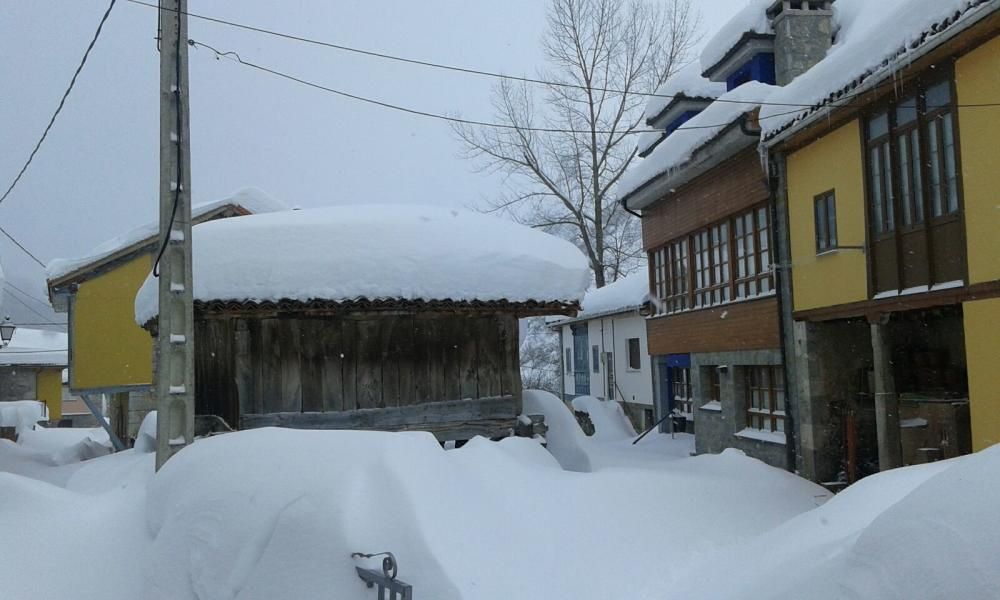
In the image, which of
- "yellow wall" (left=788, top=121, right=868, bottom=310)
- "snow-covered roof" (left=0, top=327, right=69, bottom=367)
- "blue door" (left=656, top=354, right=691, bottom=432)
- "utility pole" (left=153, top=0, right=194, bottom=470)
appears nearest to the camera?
"utility pole" (left=153, top=0, right=194, bottom=470)

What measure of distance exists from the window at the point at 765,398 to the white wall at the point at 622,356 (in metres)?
7.89

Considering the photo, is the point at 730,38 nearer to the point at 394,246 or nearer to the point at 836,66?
the point at 836,66

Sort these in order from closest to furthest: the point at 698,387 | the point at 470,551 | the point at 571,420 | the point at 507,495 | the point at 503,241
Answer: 1. the point at 470,551
2. the point at 507,495
3. the point at 503,241
4. the point at 571,420
5. the point at 698,387

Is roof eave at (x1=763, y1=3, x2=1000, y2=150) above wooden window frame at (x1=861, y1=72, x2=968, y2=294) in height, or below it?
above

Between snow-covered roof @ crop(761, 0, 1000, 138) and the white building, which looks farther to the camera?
the white building

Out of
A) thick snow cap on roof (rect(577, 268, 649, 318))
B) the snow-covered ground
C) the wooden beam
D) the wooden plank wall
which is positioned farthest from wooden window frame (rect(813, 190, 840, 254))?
thick snow cap on roof (rect(577, 268, 649, 318))

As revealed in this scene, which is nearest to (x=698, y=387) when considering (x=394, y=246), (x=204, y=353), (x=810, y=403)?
(x=810, y=403)

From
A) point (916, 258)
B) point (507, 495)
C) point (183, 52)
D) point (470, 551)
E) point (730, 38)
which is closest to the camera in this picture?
point (470, 551)

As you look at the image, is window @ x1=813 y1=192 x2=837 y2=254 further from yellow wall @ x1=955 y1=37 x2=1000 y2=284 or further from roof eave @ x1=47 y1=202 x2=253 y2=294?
roof eave @ x1=47 y1=202 x2=253 y2=294

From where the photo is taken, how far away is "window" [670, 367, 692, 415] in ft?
67.6

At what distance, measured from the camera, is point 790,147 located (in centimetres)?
1212

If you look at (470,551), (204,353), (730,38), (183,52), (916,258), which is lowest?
(470,551)

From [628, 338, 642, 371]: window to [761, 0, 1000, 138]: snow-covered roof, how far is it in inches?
525

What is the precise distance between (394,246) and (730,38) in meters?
8.46
